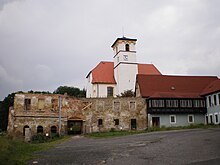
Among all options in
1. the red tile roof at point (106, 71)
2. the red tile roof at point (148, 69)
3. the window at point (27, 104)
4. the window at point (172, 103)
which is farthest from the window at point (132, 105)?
the red tile roof at point (148, 69)

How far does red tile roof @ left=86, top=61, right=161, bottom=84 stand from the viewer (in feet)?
161

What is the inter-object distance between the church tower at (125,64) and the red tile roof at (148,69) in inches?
110

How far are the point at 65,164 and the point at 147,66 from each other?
146 ft

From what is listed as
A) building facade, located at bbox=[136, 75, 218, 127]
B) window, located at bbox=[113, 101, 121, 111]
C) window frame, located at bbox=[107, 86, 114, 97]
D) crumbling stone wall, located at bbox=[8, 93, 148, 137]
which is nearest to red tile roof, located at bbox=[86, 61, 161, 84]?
window frame, located at bbox=[107, 86, 114, 97]

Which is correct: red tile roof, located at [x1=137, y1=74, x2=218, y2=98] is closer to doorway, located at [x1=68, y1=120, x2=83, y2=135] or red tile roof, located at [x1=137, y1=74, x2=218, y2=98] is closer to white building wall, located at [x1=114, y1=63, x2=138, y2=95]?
white building wall, located at [x1=114, y1=63, x2=138, y2=95]

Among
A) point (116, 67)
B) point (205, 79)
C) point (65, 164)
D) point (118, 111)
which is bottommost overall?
point (65, 164)

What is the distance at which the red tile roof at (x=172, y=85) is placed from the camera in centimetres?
3992

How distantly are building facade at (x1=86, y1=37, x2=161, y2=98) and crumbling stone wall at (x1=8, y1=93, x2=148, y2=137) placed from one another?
32.5ft

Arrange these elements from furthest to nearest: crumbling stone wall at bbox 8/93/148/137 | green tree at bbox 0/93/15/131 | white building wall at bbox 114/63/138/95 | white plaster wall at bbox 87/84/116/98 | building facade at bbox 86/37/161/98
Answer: green tree at bbox 0/93/15/131 < white building wall at bbox 114/63/138/95 < building facade at bbox 86/37/161/98 < white plaster wall at bbox 87/84/116/98 < crumbling stone wall at bbox 8/93/148/137

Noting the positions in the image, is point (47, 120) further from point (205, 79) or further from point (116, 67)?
point (205, 79)

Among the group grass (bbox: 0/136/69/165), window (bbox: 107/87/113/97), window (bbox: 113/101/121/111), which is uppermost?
window (bbox: 107/87/113/97)

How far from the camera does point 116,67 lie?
51.2 meters

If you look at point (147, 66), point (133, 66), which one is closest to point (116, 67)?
Result: point (133, 66)

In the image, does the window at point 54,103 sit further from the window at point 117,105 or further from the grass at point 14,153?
the grass at point 14,153
